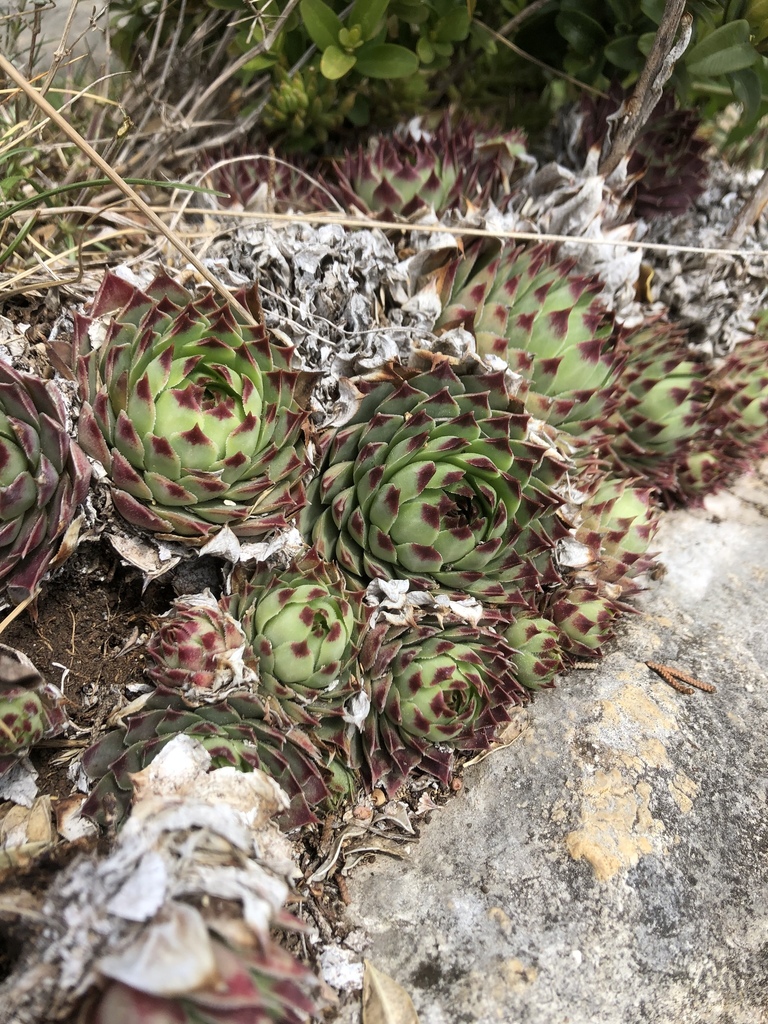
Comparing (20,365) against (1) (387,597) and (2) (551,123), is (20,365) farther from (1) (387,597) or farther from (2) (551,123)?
(2) (551,123)

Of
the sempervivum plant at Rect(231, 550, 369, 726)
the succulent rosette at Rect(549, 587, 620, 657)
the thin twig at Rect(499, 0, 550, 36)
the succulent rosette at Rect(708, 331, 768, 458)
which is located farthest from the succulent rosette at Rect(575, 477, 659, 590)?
the thin twig at Rect(499, 0, 550, 36)

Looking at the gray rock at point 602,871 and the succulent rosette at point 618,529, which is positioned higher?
the succulent rosette at point 618,529

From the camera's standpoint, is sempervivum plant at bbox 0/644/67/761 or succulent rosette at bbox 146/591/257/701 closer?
sempervivum plant at bbox 0/644/67/761

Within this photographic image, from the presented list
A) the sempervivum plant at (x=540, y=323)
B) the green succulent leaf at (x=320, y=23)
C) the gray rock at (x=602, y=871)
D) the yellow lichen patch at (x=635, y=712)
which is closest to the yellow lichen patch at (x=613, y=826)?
the gray rock at (x=602, y=871)

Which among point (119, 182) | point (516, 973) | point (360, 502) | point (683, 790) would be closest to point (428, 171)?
point (119, 182)

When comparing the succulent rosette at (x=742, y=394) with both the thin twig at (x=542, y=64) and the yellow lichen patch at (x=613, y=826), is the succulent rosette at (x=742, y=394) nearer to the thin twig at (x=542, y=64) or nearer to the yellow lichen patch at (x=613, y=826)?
the thin twig at (x=542, y=64)

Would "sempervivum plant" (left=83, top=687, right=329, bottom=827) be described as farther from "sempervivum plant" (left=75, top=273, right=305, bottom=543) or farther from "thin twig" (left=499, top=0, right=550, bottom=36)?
"thin twig" (left=499, top=0, right=550, bottom=36)
